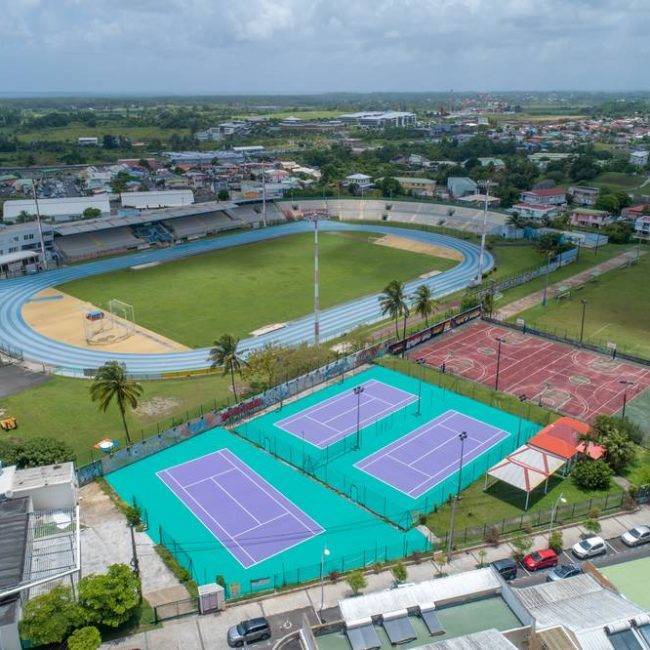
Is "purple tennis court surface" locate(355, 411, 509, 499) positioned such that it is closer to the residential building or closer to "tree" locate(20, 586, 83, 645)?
"tree" locate(20, 586, 83, 645)

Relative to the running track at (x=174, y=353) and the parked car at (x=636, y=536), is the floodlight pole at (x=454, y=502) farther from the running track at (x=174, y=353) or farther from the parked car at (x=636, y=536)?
the running track at (x=174, y=353)

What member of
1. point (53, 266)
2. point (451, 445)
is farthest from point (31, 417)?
point (53, 266)

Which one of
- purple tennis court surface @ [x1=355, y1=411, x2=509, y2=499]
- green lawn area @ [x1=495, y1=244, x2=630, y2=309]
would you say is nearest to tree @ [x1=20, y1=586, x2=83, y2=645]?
purple tennis court surface @ [x1=355, y1=411, x2=509, y2=499]

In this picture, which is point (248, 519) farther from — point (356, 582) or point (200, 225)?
point (200, 225)

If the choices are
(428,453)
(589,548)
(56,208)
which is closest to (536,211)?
(428,453)

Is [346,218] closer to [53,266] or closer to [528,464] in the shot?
[53,266]
